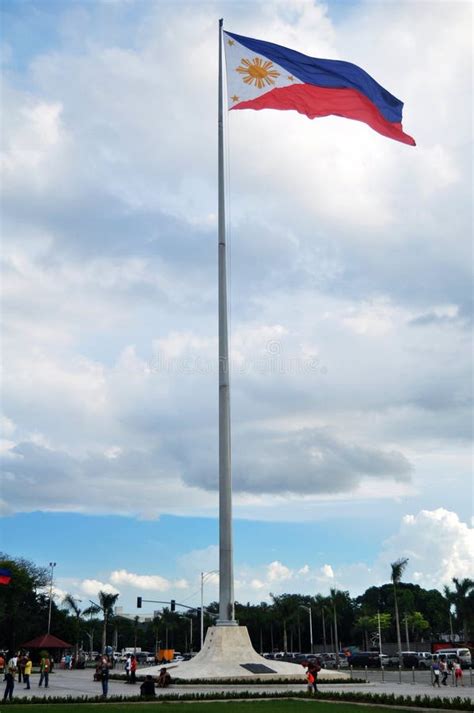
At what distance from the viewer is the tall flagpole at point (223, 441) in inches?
1349

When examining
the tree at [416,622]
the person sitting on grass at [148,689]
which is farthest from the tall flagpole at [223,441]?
the tree at [416,622]

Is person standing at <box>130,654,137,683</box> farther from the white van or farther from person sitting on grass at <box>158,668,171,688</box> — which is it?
the white van

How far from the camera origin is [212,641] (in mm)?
33844

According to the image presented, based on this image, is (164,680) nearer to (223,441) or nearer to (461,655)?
(223,441)

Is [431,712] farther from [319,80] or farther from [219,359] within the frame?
[319,80]

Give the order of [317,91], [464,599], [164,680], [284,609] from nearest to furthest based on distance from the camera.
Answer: [164,680] < [317,91] < [464,599] < [284,609]

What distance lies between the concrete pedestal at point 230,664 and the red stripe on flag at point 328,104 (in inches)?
863

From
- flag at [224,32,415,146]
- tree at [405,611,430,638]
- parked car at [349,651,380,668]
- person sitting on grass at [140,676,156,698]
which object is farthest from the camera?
tree at [405,611,430,638]

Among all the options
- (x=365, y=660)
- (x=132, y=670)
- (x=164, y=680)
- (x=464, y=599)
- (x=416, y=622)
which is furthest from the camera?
(x=416, y=622)

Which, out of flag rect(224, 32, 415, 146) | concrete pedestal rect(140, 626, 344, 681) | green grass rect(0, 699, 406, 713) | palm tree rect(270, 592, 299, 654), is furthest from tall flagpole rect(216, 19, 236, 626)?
palm tree rect(270, 592, 299, 654)

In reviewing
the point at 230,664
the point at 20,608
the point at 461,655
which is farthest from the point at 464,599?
the point at 230,664

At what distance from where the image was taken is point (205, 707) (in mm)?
20969

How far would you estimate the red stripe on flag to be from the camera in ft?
104

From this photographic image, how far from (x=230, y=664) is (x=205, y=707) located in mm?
12061
